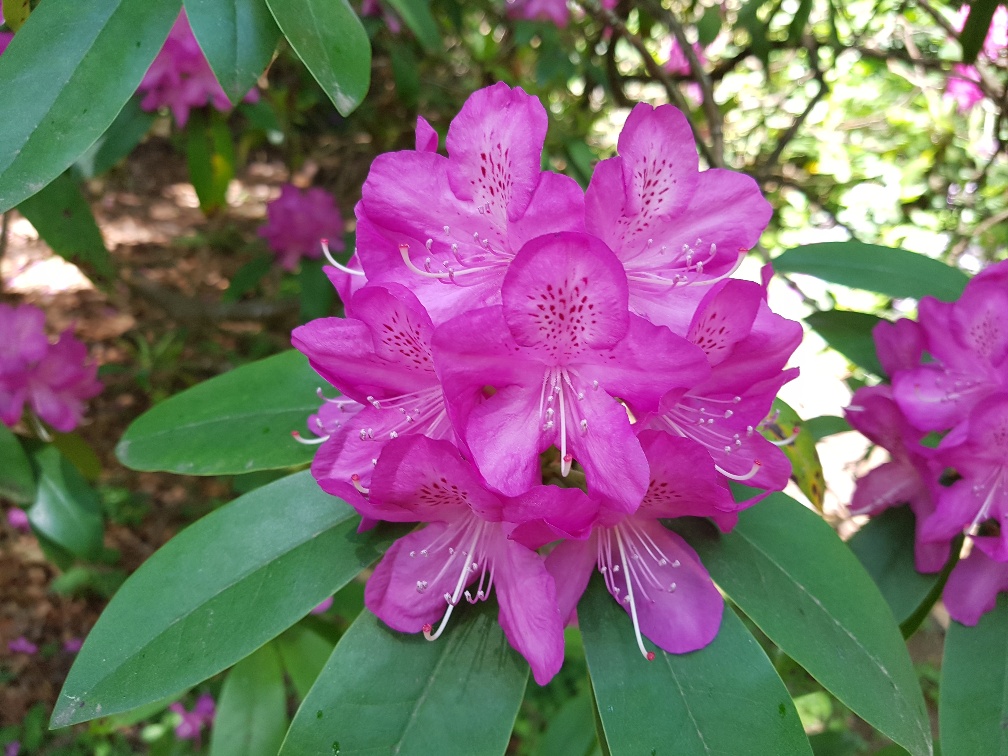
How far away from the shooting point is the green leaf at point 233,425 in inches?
31.7

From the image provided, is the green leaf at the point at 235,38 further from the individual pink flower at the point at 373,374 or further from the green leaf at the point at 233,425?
the green leaf at the point at 233,425

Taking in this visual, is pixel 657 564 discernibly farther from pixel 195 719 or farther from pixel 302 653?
pixel 195 719

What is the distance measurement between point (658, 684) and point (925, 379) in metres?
0.47

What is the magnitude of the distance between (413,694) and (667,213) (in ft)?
1.55

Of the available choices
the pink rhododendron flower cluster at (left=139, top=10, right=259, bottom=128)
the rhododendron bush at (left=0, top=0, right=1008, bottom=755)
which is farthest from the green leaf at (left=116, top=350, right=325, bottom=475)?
the pink rhododendron flower cluster at (left=139, top=10, right=259, bottom=128)

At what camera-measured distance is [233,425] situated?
2.78ft

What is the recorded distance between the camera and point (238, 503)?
76 cm

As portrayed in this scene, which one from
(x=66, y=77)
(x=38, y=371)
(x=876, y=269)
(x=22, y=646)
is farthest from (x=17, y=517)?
(x=876, y=269)

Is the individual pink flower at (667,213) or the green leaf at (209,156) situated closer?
the individual pink flower at (667,213)

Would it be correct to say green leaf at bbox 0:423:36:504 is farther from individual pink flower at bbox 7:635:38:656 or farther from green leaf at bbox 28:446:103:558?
individual pink flower at bbox 7:635:38:656

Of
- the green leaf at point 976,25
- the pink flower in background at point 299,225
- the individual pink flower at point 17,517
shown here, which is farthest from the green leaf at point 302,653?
the green leaf at point 976,25

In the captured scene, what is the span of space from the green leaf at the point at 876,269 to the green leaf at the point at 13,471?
112cm

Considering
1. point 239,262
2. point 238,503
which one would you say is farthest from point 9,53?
point 239,262

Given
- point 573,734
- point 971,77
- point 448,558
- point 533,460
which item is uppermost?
point 533,460
